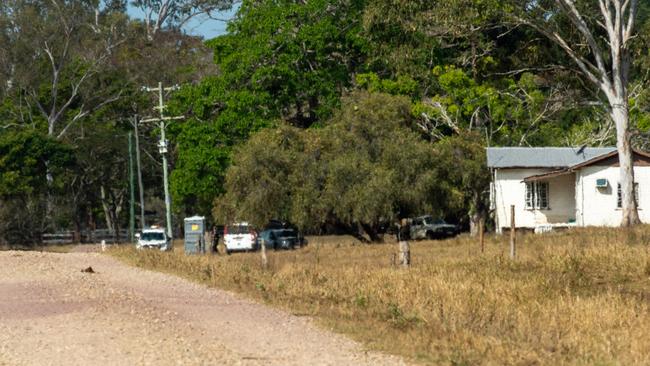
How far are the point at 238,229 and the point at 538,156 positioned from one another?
46.2 feet

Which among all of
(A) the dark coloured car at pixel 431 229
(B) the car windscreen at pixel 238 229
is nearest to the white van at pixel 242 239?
(B) the car windscreen at pixel 238 229

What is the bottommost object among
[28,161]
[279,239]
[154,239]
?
[279,239]

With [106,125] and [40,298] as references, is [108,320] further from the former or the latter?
[106,125]

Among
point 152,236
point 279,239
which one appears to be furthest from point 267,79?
point 152,236

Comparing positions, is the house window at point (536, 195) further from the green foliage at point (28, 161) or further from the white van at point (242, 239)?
the green foliage at point (28, 161)

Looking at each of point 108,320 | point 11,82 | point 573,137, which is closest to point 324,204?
point 573,137

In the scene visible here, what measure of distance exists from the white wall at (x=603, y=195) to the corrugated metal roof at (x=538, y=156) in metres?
1.98

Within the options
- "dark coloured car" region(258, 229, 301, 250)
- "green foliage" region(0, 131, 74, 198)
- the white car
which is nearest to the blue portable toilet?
"dark coloured car" region(258, 229, 301, 250)

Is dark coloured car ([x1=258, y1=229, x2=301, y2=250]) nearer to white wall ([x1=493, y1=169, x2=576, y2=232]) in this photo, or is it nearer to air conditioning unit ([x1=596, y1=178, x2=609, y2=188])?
white wall ([x1=493, y1=169, x2=576, y2=232])

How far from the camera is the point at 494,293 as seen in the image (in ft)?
78.4

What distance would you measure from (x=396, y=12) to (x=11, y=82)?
4102cm

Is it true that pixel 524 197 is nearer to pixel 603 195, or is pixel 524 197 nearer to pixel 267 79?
pixel 603 195

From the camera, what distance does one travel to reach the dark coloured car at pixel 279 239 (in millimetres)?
54938

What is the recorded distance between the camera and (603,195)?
5138 centimetres
